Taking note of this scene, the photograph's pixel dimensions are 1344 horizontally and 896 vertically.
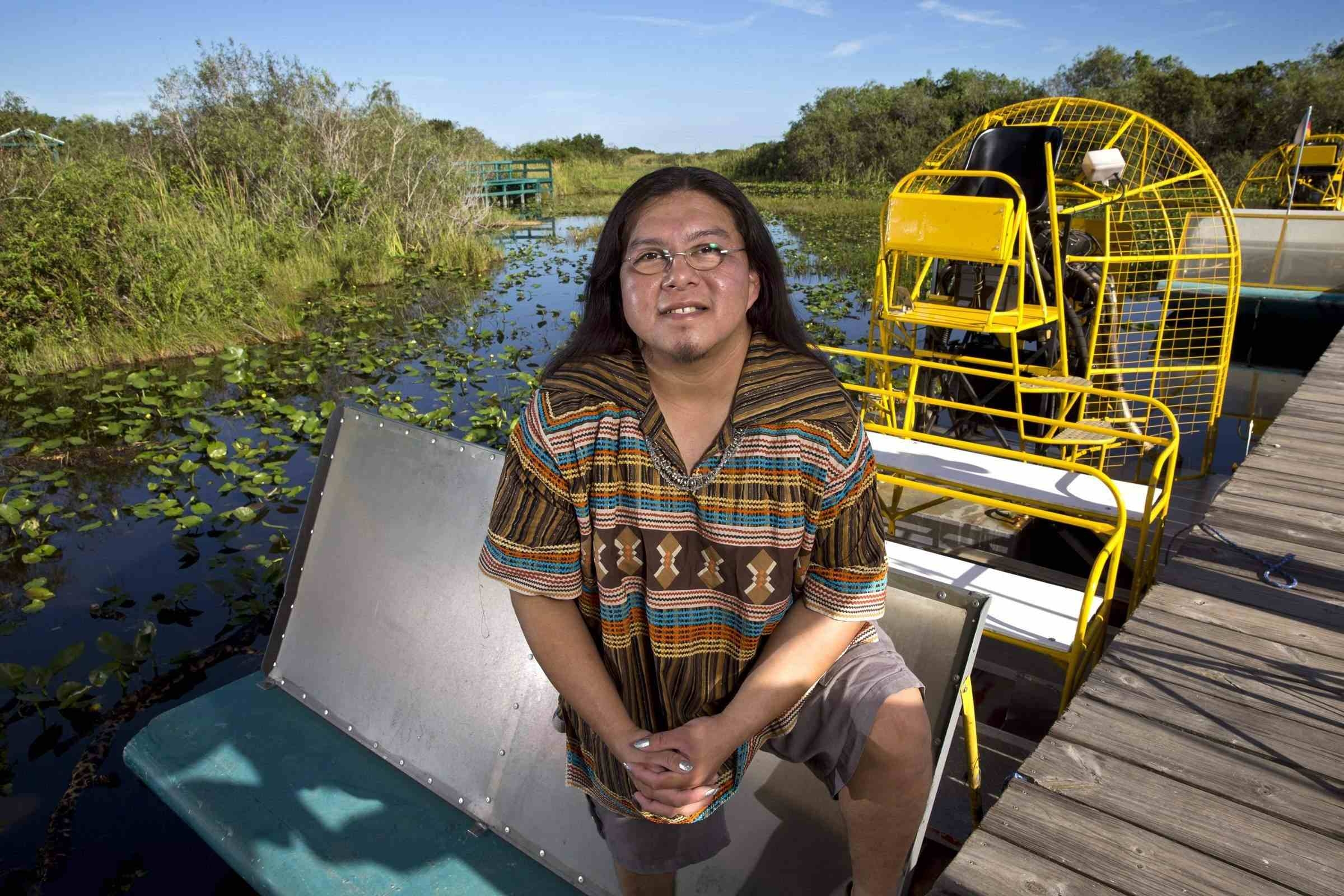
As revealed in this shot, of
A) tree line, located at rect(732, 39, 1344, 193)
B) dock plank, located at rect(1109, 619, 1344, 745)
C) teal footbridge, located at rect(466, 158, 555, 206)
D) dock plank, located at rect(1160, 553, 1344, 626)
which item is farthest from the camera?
teal footbridge, located at rect(466, 158, 555, 206)

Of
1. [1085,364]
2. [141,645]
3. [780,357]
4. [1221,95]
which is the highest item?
[1221,95]

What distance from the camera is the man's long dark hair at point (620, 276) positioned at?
1.38 metres

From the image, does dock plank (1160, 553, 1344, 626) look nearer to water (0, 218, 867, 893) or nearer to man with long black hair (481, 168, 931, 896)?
man with long black hair (481, 168, 931, 896)

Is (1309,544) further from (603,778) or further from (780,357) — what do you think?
(603,778)

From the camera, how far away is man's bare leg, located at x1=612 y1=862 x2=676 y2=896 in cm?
151

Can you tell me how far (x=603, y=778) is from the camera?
1.41 m

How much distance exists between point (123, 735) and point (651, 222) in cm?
295

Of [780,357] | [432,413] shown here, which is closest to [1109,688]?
[780,357]

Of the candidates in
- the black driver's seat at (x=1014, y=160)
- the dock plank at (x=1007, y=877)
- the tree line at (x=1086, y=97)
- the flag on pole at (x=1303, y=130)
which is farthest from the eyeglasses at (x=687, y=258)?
the tree line at (x=1086, y=97)

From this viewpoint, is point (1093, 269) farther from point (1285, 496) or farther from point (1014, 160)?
point (1285, 496)

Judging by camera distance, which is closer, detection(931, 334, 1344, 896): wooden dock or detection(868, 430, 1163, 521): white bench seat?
detection(931, 334, 1344, 896): wooden dock

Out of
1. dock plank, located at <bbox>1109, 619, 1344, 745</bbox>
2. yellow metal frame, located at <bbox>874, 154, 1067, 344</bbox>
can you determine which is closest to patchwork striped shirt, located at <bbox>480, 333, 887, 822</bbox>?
dock plank, located at <bbox>1109, 619, 1344, 745</bbox>

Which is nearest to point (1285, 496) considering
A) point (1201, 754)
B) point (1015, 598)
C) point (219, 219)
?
point (1015, 598)

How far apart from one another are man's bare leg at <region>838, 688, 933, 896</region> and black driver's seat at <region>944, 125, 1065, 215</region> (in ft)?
10.2
